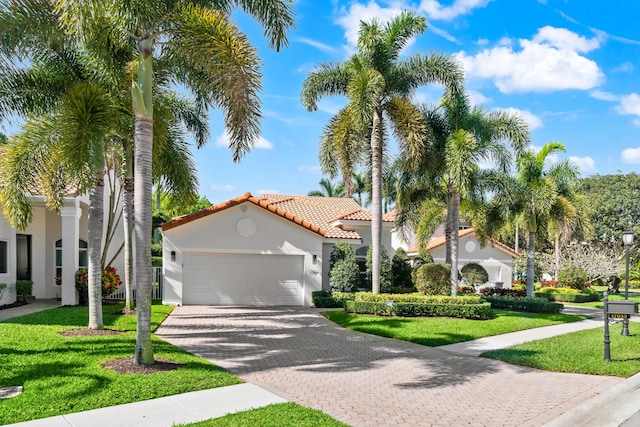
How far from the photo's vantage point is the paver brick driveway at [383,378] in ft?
21.5

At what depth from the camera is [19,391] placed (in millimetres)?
6664

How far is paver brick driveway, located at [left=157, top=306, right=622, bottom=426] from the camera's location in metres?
6.56

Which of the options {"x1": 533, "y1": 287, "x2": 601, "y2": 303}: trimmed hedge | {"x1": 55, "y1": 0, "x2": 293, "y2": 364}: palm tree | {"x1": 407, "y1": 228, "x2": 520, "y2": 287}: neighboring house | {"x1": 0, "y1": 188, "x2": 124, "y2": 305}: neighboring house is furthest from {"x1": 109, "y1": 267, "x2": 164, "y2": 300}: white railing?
{"x1": 533, "y1": 287, "x2": 601, "y2": 303}: trimmed hedge

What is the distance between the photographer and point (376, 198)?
56.4 ft

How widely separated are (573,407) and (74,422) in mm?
6890

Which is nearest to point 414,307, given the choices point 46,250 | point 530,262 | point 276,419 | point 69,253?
point 530,262

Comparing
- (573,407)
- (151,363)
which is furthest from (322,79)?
(573,407)

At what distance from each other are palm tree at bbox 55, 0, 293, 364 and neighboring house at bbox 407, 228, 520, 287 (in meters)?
24.2

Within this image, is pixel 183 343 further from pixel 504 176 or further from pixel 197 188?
pixel 504 176

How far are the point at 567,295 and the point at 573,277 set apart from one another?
3.06m

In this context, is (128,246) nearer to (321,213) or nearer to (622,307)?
(321,213)

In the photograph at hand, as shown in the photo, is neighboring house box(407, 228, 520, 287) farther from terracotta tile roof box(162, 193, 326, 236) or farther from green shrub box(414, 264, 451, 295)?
terracotta tile roof box(162, 193, 326, 236)

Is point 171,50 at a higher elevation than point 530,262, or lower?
higher

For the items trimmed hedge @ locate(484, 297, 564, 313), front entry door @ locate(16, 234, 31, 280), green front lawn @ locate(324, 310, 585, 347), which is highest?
front entry door @ locate(16, 234, 31, 280)
